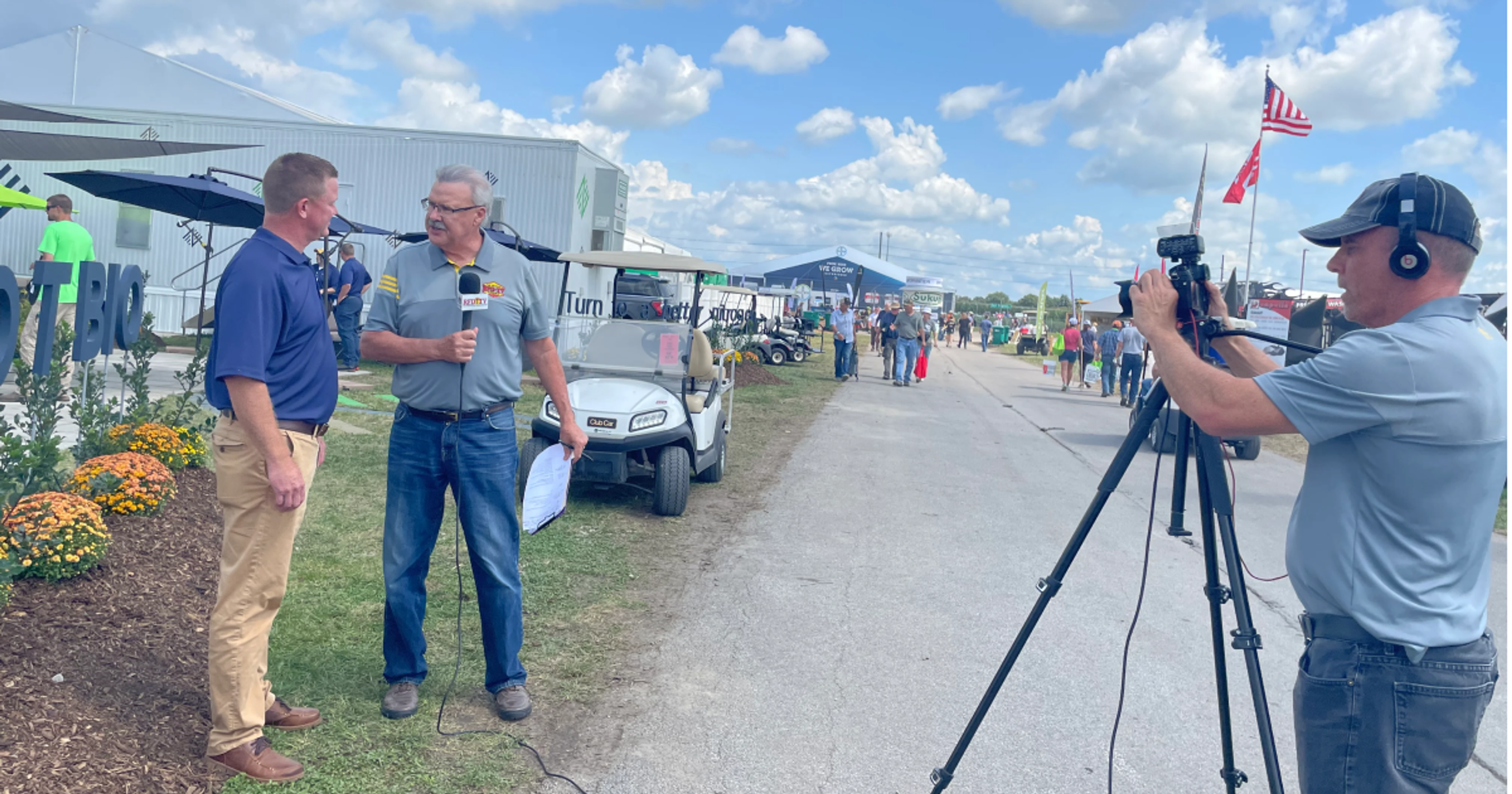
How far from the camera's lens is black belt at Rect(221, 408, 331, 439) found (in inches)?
126

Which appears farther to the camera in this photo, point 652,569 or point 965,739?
point 652,569

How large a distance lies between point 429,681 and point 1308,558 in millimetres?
3269

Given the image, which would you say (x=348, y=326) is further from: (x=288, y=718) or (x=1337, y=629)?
(x=1337, y=629)

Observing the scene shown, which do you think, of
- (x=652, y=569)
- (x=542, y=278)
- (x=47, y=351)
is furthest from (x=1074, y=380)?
(x=47, y=351)

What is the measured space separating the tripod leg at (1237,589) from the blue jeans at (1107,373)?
70.9ft

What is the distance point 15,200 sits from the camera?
4715mm

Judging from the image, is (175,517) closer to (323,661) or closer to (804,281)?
(323,661)

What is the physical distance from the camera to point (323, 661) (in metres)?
4.28

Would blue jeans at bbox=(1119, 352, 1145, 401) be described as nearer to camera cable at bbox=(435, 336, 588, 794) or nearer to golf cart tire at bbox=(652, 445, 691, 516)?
golf cart tire at bbox=(652, 445, 691, 516)

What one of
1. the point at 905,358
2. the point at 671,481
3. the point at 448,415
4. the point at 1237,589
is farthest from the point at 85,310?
the point at 905,358

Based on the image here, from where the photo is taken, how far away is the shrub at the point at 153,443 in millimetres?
6176

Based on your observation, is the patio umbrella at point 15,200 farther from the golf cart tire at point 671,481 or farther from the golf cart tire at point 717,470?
the golf cart tire at point 717,470

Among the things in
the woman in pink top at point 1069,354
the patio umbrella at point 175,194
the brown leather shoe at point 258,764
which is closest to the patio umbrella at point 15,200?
the brown leather shoe at point 258,764

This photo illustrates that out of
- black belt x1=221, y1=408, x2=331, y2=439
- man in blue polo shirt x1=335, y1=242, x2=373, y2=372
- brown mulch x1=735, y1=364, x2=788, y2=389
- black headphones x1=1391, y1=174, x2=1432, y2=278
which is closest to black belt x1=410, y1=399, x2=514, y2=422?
black belt x1=221, y1=408, x2=331, y2=439
